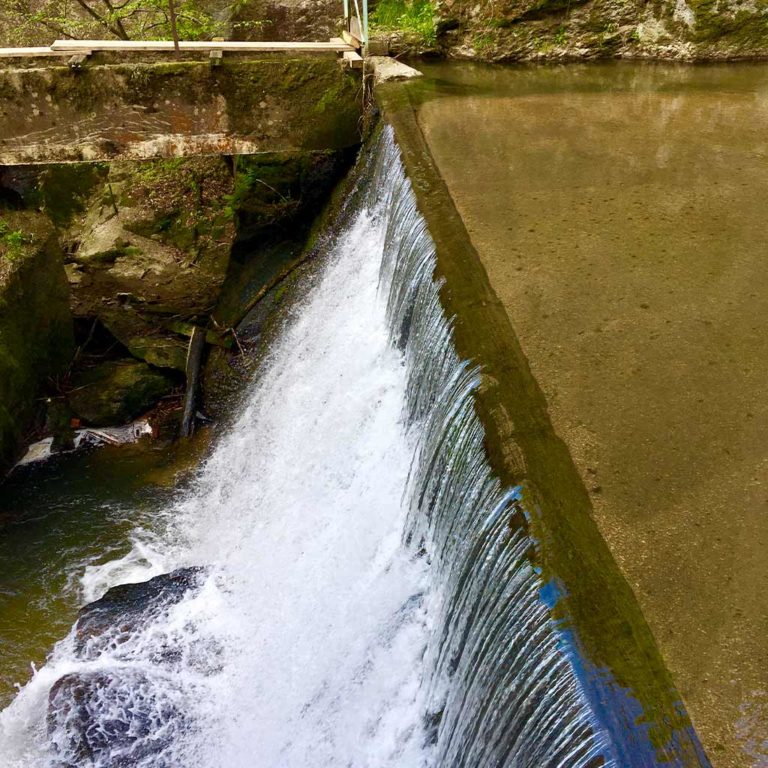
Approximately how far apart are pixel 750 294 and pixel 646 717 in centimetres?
262

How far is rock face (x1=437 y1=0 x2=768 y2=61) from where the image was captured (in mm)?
7386

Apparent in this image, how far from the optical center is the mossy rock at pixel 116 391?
23.7 ft

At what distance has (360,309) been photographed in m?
5.58

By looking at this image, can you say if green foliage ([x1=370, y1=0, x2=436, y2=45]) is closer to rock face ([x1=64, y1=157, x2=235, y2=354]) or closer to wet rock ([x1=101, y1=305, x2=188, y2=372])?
rock face ([x1=64, y1=157, x2=235, y2=354])

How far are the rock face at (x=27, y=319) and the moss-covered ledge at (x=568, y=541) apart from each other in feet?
14.6

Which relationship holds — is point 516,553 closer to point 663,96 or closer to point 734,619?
point 734,619

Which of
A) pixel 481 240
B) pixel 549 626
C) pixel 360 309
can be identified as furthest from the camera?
pixel 360 309

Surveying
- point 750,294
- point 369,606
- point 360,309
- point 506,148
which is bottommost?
point 369,606

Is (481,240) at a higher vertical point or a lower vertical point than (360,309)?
higher

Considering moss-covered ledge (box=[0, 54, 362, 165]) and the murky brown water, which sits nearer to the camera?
the murky brown water

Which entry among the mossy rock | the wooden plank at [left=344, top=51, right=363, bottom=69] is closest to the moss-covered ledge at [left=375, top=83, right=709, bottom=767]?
the wooden plank at [left=344, top=51, right=363, bottom=69]

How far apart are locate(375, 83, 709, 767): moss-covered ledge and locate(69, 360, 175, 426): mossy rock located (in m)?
4.30

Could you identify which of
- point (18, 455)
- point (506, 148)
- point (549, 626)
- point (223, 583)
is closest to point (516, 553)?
point (549, 626)

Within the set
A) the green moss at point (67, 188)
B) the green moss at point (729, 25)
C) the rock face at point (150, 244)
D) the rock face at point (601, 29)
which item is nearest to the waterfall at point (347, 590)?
the rock face at point (150, 244)
